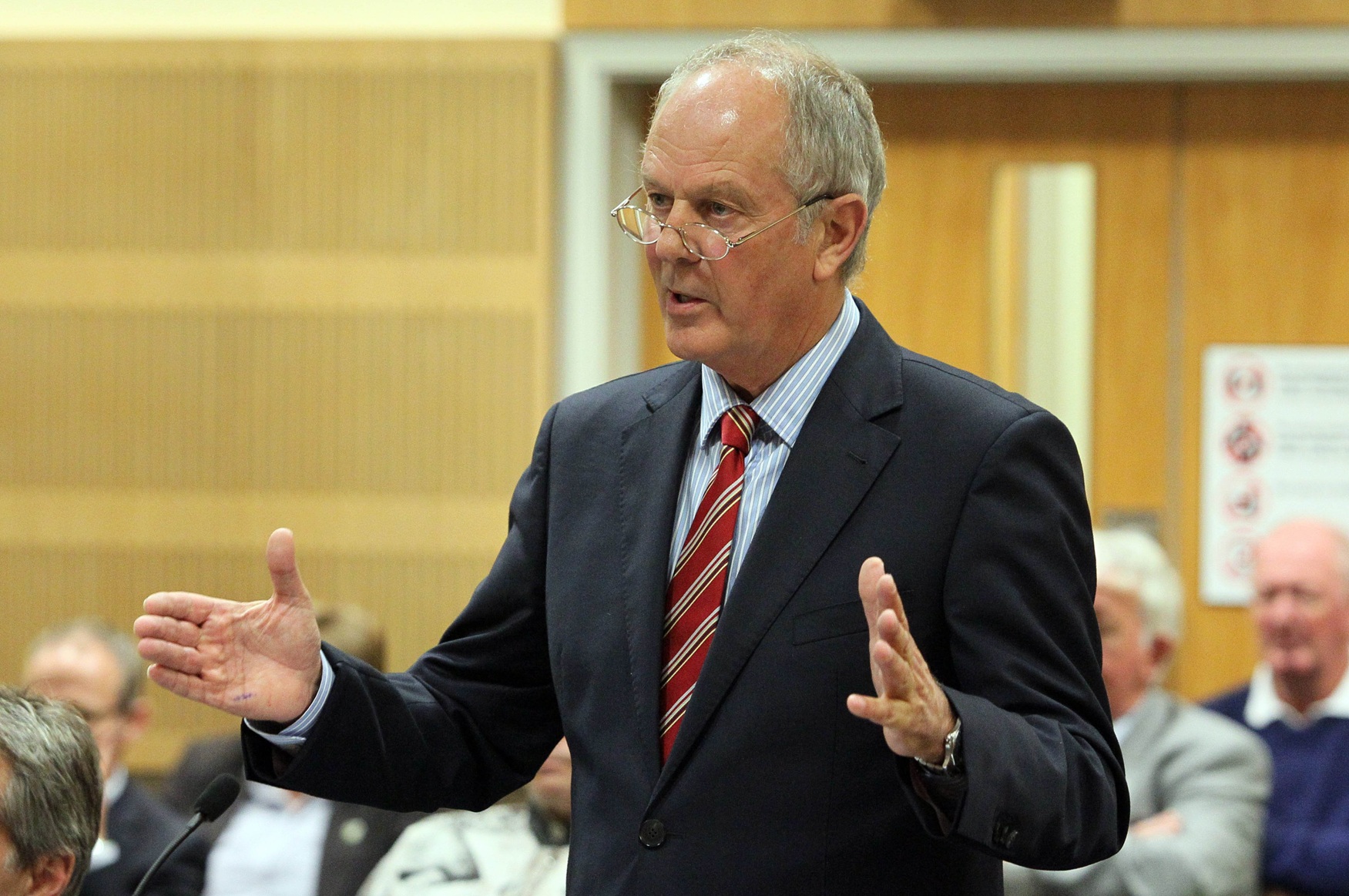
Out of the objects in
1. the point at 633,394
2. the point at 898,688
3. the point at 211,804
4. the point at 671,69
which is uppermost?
the point at 671,69

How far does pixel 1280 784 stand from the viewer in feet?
10.6

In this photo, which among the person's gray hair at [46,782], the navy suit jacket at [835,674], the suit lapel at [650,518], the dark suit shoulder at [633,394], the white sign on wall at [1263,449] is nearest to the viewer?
the navy suit jacket at [835,674]

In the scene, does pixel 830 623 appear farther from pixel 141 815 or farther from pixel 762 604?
pixel 141 815

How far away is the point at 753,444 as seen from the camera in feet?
5.43

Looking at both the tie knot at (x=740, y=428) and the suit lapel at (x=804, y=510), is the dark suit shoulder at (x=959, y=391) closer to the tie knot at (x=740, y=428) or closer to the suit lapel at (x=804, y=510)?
the suit lapel at (x=804, y=510)

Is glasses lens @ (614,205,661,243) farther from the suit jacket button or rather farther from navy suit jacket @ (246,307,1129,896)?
the suit jacket button

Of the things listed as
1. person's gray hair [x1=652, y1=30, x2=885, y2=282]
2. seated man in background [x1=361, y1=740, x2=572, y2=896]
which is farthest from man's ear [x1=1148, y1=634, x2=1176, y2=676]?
person's gray hair [x1=652, y1=30, x2=885, y2=282]

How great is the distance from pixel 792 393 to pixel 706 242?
178 mm

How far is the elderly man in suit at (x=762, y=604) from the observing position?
4.88ft

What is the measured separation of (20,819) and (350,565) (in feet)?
7.55

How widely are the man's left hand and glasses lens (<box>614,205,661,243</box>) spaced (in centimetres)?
47

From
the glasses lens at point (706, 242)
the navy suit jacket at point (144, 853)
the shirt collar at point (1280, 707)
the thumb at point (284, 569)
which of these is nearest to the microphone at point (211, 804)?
the thumb at point (284, 569)

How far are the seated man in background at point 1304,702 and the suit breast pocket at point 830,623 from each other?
6.30ft

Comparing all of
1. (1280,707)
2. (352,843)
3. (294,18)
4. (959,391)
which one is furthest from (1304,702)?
(294,18)
